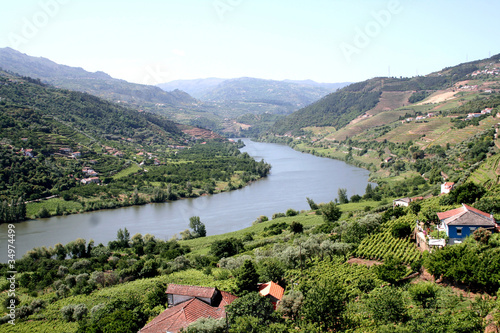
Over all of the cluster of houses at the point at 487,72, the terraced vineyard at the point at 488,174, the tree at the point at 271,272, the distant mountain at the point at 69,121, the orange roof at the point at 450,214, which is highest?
the cluster of houses at the point at 487,72

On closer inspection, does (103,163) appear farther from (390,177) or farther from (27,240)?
(390,177)

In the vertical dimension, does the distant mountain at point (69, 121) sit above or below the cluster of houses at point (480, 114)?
above

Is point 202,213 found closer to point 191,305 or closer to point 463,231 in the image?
point 191,305

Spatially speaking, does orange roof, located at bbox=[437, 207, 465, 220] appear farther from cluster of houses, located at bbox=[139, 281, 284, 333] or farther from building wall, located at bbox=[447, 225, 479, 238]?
cluster of houses, located at bbox=[139, 281, 284, 333]

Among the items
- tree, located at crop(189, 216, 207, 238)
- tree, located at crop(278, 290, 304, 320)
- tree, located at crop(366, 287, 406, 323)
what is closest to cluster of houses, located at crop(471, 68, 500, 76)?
tree, located at crop(189, 216, 207, 238)

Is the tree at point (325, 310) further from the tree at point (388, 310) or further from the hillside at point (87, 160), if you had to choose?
the hillside at point (87, 160)

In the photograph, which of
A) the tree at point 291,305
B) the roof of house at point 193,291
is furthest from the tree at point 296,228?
the tree at point 291,305

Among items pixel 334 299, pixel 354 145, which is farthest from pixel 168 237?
pixel 354 145

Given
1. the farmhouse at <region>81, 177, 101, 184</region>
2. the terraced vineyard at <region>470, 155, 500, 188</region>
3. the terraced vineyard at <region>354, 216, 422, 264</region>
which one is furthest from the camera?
the farmhouse at <region>81, 177, 101, 184</region>
